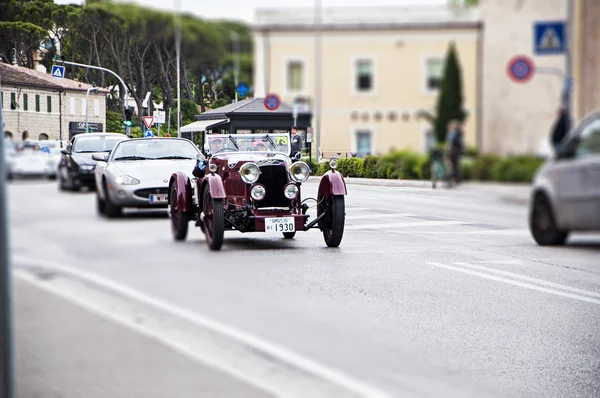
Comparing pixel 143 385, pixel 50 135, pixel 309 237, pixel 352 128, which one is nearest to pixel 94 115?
pixel 50 135

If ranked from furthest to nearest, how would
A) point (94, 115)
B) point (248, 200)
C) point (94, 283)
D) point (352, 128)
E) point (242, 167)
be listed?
point (248, 200), point (242, 167), point (94, 115), point (94, 283), point (352, 128)

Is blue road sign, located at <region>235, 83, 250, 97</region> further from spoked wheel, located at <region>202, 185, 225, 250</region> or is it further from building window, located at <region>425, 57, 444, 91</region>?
building window, located at <region>425, 57, 444, 91</region>

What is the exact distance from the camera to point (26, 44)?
1839 mm

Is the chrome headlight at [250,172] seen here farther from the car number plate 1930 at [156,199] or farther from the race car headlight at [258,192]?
the car number plate 1930 at [156,199]

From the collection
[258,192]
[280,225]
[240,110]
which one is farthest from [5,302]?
[280,225]

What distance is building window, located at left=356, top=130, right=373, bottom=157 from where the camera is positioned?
1.60m

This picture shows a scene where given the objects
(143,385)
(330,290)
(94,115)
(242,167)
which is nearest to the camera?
(94,115)

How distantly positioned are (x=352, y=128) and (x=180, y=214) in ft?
1.72

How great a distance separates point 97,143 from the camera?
6.16 feet

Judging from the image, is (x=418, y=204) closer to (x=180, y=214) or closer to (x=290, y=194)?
(x=290, y=194)

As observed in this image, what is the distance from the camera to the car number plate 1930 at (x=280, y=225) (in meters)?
2.26

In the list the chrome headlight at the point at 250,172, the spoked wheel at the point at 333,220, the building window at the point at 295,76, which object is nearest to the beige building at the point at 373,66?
the building window at the point at 295,76

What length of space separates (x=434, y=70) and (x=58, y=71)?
72 cm

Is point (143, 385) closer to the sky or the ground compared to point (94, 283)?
closer to the ground
